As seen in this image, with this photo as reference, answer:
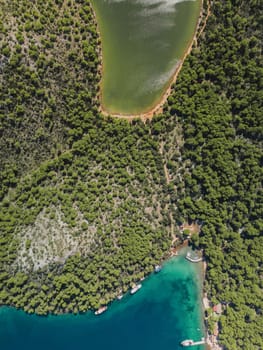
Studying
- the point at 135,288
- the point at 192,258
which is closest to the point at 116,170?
the point at 192,258

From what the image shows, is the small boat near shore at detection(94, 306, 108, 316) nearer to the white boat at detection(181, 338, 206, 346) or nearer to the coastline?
the white boat at detection(181, 338, 206, 346)

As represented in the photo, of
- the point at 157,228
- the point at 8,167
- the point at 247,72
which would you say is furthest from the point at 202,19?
the point at 8,167

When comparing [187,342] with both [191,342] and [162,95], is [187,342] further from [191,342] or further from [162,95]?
[162,95]

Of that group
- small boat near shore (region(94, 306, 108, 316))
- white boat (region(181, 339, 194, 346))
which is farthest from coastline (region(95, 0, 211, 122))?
white boat (region(181, 339, 194, 346))

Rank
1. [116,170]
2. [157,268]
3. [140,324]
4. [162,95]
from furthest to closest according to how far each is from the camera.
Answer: [140,324], [157,268], [162,95], [116,170]

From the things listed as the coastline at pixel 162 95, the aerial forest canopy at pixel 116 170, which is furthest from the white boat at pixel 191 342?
the coastline at pixel 162 95

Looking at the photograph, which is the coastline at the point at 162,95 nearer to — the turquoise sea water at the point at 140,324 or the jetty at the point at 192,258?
the jetty at the point at 192,258

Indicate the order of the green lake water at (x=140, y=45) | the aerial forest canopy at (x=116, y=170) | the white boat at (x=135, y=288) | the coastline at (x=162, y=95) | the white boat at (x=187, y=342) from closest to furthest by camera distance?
the aerial forest canopy at (x=116, y=170) < the green lake water at (x=140, y=45) < the coastline at (x=162, y=95) < the white boat at (x=135, y=288) < the white boat at (x=187, y=342)
